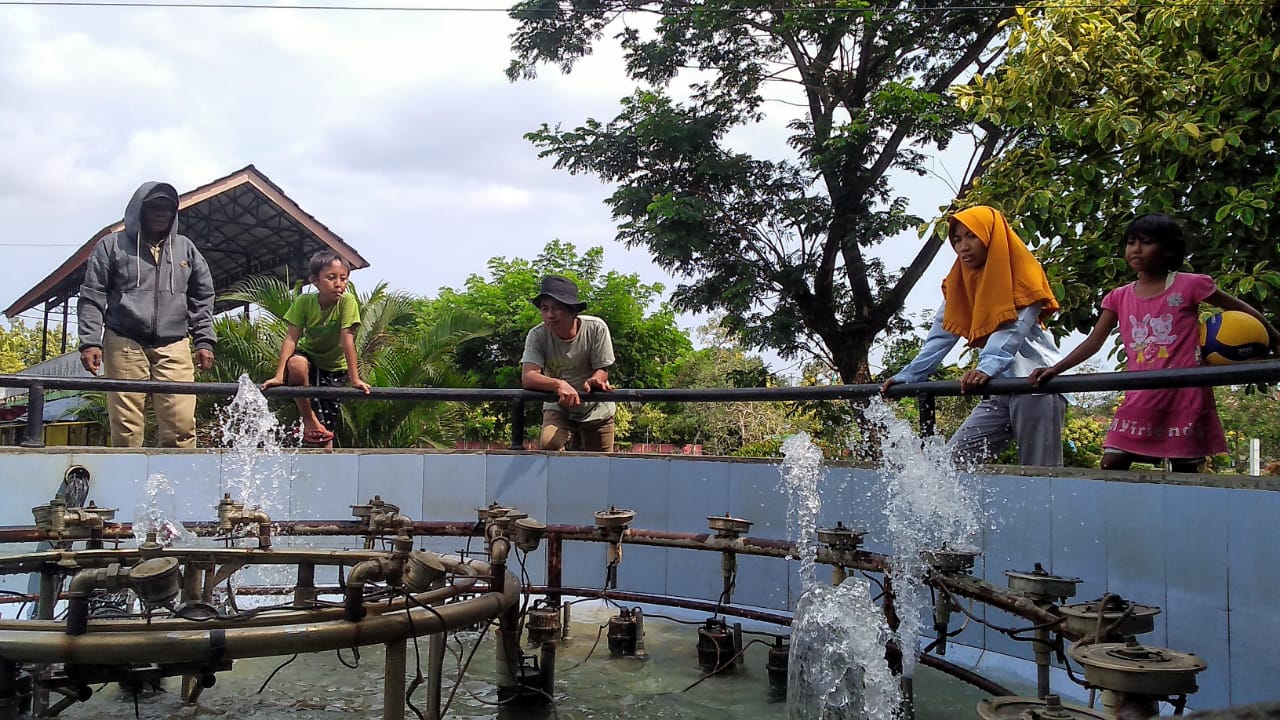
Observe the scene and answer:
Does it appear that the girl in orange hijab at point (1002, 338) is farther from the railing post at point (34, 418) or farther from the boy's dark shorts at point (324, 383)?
the railing post at point (34, 418)

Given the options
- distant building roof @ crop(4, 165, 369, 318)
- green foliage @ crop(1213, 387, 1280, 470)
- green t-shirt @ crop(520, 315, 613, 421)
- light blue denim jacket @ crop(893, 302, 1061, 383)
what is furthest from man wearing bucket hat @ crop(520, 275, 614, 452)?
green foliage @ crop(1213, 387, 1280, 470)

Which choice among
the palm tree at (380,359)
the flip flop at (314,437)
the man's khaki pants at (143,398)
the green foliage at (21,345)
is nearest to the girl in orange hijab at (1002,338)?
the flip flop at (314,437)

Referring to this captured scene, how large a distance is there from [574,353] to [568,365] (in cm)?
8

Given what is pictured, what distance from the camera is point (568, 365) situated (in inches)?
215

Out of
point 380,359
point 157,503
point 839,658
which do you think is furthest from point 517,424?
point 380,359

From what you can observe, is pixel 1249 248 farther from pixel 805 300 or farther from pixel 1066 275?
pixel 805 300

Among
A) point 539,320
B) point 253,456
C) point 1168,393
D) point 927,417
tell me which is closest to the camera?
point 1168,393

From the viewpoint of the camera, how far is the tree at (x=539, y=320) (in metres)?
19.5

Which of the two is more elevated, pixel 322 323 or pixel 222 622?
pixel 322 323

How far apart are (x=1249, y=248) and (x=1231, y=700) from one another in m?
4.23

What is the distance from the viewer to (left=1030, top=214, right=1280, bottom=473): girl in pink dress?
351 cm

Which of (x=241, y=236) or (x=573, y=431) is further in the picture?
(x=241, y=236)

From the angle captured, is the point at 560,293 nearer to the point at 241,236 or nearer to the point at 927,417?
the point at 927,417

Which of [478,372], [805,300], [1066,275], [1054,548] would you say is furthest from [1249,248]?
[478,372]
